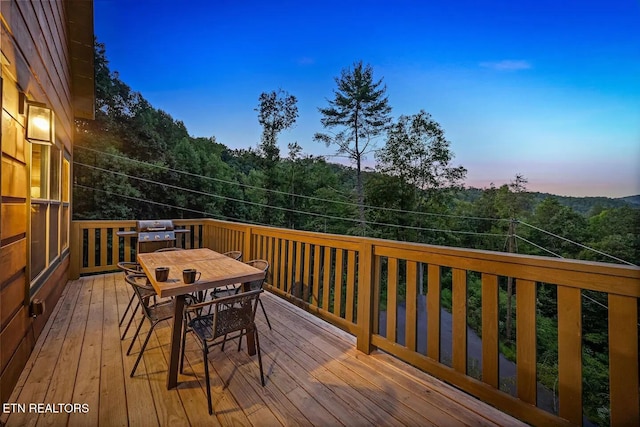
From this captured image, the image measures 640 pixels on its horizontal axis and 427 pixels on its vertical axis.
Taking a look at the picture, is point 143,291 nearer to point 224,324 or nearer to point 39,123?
point 224,324

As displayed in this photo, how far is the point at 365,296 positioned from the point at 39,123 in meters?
3.08

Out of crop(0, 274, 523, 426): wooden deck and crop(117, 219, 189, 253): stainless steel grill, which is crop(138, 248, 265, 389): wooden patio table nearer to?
crop(0, 274, 523, 426): wooden deck

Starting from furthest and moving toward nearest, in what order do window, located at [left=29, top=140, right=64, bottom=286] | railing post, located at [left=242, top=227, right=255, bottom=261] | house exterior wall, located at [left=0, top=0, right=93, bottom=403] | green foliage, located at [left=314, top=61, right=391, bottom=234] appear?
green foliage, located at [left=314, top=61, right=391, bottom=234]
railing post, located at [left=242, top=227, right=255, bottom=261]
window, located at [left=29, top=140, right=64, bottom=286]
house exterior wall, located at [left=0, top=0, right=93, bottom=403]

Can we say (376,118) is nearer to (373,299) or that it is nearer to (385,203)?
(385,203)

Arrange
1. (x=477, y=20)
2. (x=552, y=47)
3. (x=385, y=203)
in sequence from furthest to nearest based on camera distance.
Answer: (x=385, y=203) → (x=552, y=47) → (x=477, y=20)

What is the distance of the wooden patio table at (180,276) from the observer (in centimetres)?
192

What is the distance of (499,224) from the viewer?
17.7 m

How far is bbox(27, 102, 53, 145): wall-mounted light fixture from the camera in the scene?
2.15m

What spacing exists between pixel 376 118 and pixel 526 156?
7.77 meters

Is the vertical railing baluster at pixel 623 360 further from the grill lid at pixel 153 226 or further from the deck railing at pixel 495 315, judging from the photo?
the grill lid at pixel 153 226

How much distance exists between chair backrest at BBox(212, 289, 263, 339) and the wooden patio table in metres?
0.22

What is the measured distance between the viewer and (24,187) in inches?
83.4

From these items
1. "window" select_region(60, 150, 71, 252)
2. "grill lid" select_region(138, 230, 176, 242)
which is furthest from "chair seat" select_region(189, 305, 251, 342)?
"grill lid" select_region(138, 230, 176, 242)

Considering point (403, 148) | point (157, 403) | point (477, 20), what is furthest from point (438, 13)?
point (403, 148)
